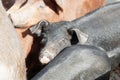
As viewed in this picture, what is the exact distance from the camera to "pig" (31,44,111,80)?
3908mm

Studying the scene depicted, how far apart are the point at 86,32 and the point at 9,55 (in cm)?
119

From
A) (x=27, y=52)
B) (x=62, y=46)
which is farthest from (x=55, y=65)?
(x=27, y=52)

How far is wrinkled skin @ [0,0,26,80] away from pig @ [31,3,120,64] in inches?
25.8

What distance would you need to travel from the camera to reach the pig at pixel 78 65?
12.8 ft

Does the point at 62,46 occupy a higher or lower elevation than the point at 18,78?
lower

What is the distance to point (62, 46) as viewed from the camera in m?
4.39

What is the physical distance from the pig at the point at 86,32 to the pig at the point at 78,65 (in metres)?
0.13

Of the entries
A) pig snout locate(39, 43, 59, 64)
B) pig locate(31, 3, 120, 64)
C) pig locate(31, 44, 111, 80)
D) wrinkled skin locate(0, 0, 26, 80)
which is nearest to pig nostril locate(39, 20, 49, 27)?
pig locate(31, 3, 120, 64)

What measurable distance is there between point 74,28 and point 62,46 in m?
0.19

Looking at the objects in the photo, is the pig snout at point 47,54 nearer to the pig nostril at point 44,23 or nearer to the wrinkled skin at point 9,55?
the pig nostril at point 44,23

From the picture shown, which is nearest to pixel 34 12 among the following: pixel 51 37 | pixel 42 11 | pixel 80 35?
pixel 42 11

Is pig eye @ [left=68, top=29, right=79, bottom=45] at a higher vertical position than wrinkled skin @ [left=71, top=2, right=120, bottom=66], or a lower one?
higher

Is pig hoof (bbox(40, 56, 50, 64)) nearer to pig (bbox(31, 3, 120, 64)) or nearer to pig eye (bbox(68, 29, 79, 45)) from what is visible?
pig (bbox(31, 3, 120, 64))

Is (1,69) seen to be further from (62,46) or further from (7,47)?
(62,46)
